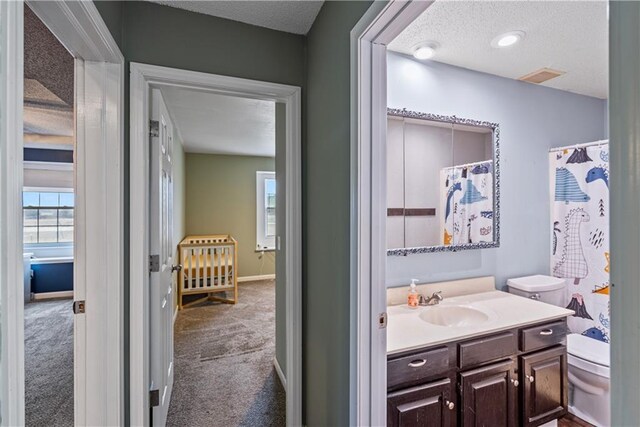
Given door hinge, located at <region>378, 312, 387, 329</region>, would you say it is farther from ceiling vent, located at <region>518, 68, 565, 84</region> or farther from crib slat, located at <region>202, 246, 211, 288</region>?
crib slat, located at <region>202, 246, 211, 288</region>

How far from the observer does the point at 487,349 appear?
1.53 meters

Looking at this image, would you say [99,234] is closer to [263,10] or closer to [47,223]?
[263,10]

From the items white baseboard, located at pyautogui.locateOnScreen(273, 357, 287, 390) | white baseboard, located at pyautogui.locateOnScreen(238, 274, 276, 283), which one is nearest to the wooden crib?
white baseboard, located at pyautogui.locateOnScreen(238, 274, 276, 283)

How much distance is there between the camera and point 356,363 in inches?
45.6

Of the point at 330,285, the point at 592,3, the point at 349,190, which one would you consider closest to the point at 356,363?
the point at 330,285

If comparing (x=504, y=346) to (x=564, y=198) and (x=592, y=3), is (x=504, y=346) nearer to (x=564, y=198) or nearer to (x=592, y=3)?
(x=564, y=198)

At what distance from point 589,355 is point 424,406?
1.35 metres

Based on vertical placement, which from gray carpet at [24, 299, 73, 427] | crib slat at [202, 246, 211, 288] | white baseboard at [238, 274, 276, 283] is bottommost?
gray carpet at [24, 299, 73, 427]

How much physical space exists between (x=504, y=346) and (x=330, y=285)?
3.26 ft

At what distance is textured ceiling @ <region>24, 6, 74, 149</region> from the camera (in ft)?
4.61

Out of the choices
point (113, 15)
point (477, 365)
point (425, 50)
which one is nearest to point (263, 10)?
point (113, 15)

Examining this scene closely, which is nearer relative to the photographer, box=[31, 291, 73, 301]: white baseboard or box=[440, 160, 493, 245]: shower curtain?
box=[440, 160, 493, 245]: shower curtain

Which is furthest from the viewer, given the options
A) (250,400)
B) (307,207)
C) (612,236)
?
(250,400)

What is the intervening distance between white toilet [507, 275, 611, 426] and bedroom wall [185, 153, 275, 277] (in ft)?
14.8
